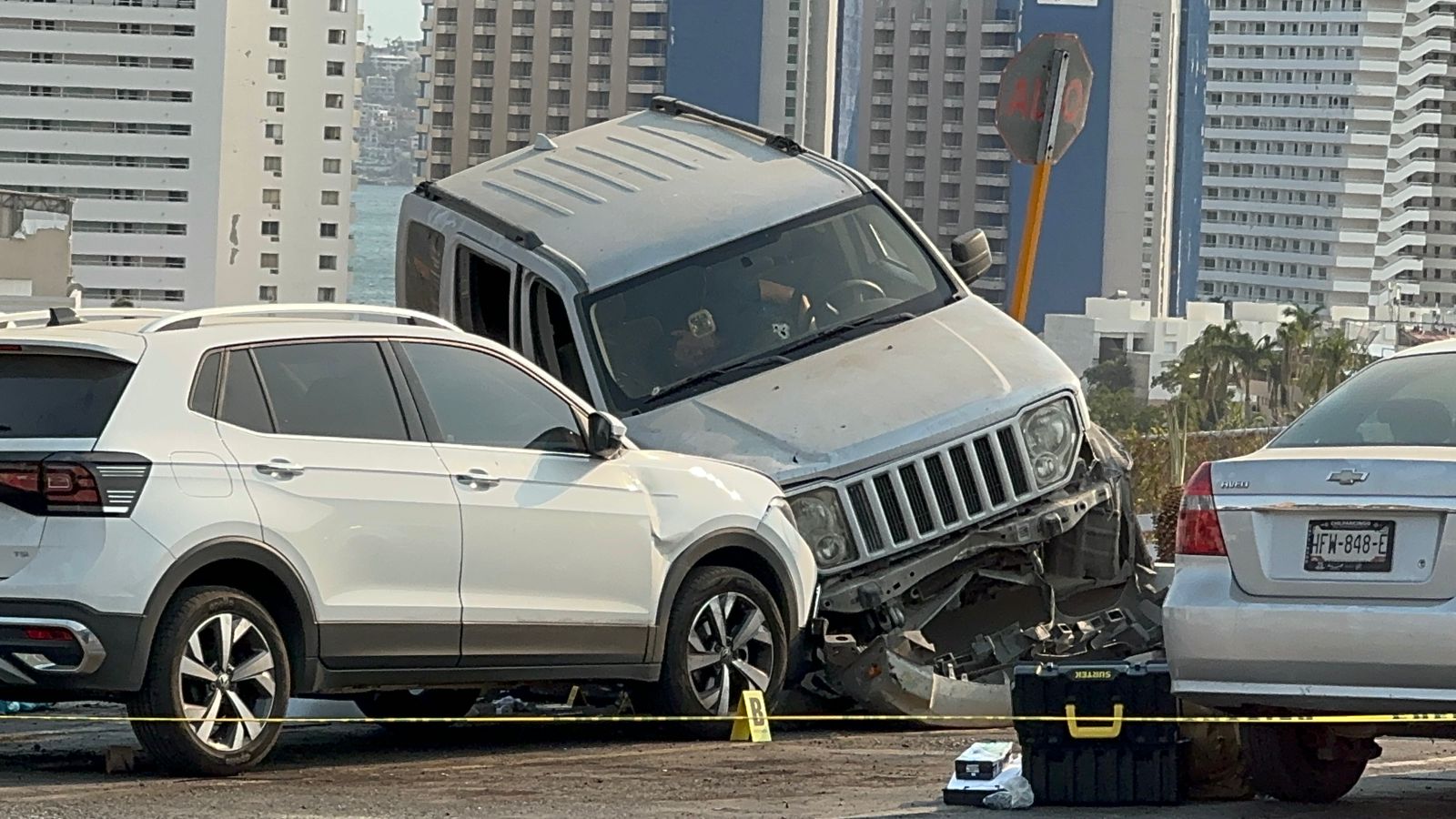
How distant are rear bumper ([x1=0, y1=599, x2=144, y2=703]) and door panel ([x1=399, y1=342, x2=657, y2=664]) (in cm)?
141

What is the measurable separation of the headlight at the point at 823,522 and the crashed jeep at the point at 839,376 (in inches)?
0.5

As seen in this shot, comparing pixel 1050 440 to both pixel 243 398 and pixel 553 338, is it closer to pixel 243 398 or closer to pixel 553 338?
pixel 553 338

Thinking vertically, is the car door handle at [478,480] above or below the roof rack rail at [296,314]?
below

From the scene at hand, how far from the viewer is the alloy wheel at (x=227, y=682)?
7613mm

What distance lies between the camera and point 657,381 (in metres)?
11.0

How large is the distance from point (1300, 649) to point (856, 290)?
5.38 meters

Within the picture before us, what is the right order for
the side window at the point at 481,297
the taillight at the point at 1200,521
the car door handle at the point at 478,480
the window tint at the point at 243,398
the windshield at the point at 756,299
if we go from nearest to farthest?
the taillight at the point at 1200,521 → the window tint at the point at 243,398 → the car door handle at the point at 478,480 → the windshield at the point at 756,299 → the side window at the point at 481,297

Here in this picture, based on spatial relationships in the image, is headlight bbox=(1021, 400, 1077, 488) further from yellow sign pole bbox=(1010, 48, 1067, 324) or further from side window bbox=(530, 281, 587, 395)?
yellow sign pole bbox=(1010, 48, 1067, 324)

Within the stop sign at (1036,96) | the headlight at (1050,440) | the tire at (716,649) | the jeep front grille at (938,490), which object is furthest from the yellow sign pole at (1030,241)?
the tire at (716,649)

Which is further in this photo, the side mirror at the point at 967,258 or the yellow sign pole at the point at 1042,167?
the yellow sign pole at the point at 1042,167

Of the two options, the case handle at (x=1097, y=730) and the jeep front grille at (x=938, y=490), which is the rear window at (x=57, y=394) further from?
the jeep front grille at (x=938, y=490)

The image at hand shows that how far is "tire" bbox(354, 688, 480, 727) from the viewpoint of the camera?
9.97m

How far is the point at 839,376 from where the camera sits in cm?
1083

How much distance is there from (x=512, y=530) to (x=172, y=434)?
145cm
